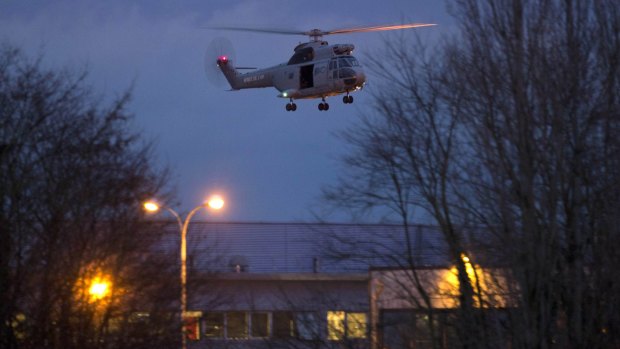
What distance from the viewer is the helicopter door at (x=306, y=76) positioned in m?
33.6

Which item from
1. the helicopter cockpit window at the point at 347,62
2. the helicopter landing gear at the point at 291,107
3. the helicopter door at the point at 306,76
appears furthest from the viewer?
the helicopter door at the point at 306,76

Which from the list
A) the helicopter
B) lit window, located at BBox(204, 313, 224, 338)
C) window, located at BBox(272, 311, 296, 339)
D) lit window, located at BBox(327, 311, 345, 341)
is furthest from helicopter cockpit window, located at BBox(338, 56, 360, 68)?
lit window, located at BBox(327, 311, 345, 341)

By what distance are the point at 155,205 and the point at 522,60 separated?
9.56 m

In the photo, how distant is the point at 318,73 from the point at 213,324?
9315 millimetres

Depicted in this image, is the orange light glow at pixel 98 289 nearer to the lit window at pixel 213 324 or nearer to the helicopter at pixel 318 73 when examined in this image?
the lit window at pixel 213 324

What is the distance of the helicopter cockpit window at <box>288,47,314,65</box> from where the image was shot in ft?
113

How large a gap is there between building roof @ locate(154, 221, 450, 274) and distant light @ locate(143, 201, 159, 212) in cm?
142

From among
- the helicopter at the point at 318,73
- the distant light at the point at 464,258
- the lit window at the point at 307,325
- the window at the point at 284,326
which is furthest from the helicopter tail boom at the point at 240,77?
the distant light at the point at 464,258

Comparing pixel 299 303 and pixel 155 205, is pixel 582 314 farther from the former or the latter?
pixel 155 205

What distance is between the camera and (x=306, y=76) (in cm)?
3384

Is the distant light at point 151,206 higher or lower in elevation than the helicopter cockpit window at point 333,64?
lower

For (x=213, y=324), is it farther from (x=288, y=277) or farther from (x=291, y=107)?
(x=291, y=107)

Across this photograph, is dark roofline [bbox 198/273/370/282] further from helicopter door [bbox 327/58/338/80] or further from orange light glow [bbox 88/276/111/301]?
helicopter door [bbox 327/58/338/80]

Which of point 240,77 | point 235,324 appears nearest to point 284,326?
point 235,324
